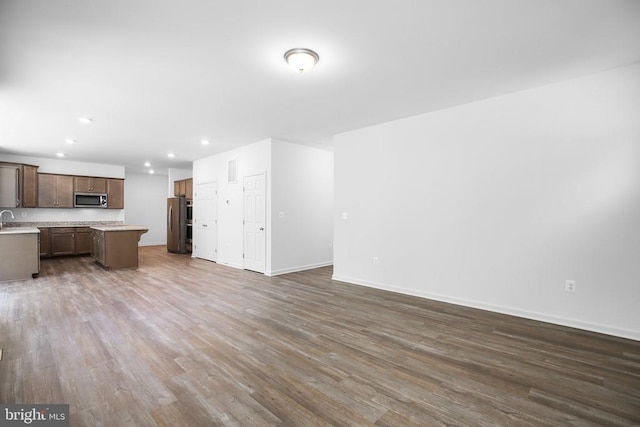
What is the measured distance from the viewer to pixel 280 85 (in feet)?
11.6

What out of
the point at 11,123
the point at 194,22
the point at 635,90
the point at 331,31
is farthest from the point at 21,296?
the point at 635,90

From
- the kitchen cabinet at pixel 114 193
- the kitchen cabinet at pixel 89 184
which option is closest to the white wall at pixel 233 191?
the kitchen cabinet at pixel 114 193

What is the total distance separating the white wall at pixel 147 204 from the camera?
35.9 feet

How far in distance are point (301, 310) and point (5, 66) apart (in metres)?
4.26

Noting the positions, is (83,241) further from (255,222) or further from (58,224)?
(255,222)

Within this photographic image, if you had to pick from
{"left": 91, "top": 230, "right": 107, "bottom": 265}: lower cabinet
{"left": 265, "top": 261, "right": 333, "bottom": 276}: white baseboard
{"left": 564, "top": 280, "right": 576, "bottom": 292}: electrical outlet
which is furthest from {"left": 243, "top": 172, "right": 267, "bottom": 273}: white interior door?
{"left": 564, "top": 280, "right": 576, "bottom": 292}: electrical outlet

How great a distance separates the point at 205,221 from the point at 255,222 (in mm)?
2578

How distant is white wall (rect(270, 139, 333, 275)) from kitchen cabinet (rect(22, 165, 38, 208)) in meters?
6.87

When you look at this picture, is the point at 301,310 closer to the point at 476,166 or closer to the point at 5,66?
the point at 476,166

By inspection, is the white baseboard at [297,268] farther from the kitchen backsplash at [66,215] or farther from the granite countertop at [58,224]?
the kitchen backsplash at [66,215]

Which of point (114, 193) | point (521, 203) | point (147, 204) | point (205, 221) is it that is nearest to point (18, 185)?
point (114, 193)

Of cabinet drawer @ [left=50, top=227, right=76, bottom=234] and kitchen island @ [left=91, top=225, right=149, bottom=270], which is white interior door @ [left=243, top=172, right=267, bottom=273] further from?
cabinet drawer @ [left=50, top=227, right=76, bottom=234]

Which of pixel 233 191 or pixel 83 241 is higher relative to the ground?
pixel 233 191

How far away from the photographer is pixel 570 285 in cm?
337
